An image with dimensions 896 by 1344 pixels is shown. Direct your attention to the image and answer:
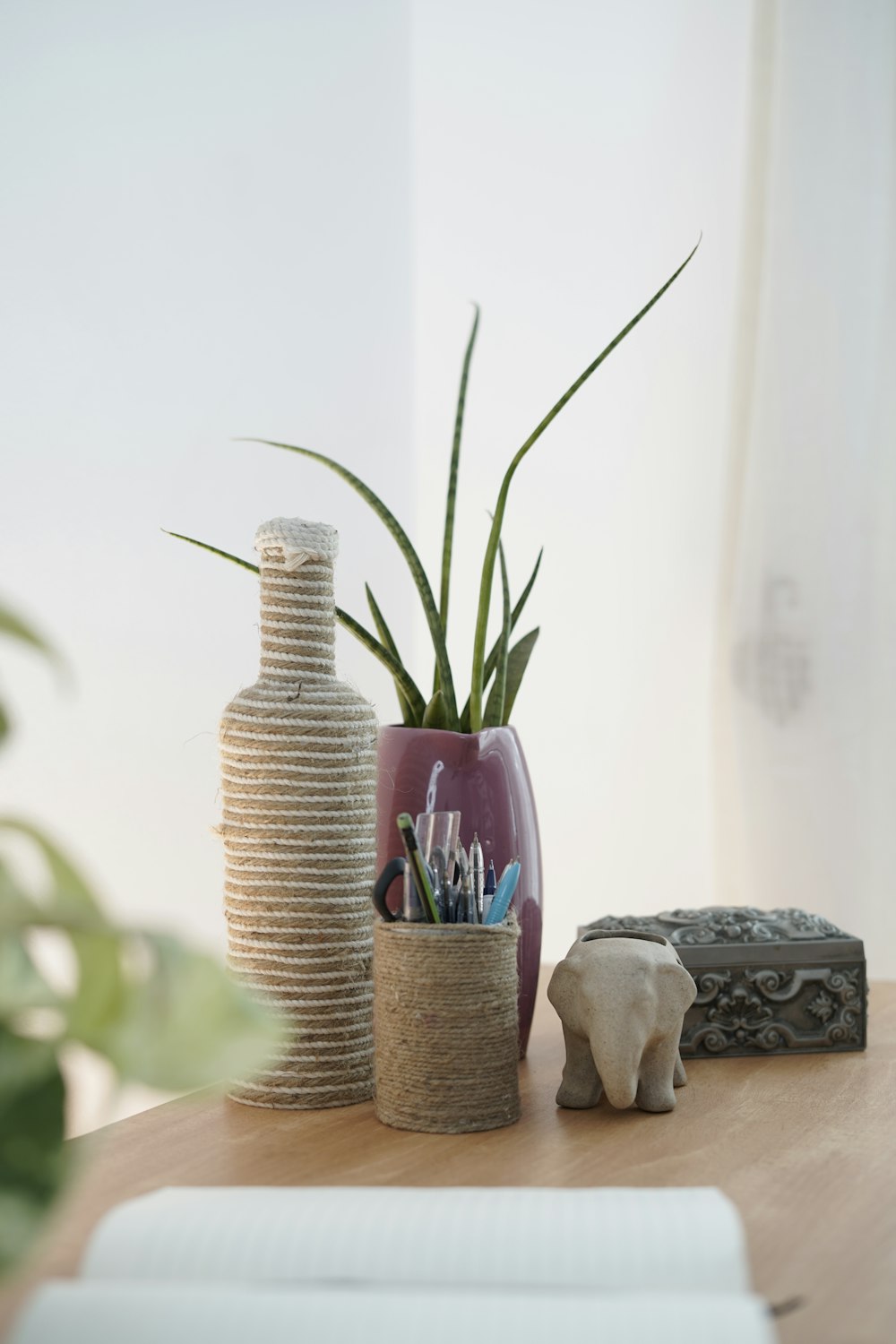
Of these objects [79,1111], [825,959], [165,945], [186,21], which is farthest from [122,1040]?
[186,21]

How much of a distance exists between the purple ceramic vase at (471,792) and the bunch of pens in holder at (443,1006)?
0.08 meters

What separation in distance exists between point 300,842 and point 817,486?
3.01 ft

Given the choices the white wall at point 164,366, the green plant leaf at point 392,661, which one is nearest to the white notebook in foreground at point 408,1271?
the green plant leaf at point 392,661

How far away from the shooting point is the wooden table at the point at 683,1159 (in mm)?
462

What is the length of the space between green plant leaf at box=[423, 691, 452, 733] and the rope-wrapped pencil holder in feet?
0.49

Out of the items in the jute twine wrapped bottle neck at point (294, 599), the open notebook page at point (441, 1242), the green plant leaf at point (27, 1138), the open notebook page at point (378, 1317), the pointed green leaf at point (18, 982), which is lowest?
the open notebook page at point (441, 1242)

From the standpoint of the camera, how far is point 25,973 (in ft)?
1.31

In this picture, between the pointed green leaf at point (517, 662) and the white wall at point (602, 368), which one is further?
the white wall at point (602, 368)

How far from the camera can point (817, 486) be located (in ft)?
4.56

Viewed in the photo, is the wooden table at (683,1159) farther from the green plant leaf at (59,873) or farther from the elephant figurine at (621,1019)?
the green plant leaf at (59,873)

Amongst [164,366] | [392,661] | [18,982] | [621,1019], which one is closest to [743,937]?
[621,1019]

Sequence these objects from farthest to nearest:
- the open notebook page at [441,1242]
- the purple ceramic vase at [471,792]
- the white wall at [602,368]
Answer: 1. the white wall at [602,368]
2. the purple ceramic vase at [471,792]
3. the open notebook page at [441,1242]

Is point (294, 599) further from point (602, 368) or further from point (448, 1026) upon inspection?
point (602, 368)

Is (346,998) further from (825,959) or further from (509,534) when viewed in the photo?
(509,534)
